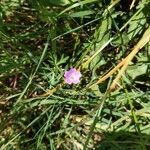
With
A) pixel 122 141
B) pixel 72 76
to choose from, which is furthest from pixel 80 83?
pixel 122 141

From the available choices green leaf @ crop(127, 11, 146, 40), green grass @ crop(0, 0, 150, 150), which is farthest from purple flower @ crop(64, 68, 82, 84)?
green leaf @ crop(127, 11, 146, 40)

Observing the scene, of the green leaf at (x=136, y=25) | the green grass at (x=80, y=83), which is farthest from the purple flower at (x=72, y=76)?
the green leaf at (x=136, y=25)

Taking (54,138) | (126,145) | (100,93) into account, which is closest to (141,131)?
(126,145)

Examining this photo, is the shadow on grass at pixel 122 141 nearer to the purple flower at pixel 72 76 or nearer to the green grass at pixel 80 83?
the green grass at pixel 80 83

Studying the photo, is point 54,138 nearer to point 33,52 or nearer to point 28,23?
point 33,52

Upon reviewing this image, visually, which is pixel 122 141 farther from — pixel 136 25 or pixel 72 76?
pixel 136 25

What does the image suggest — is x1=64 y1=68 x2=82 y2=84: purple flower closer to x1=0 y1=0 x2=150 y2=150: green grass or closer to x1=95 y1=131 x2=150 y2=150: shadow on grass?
x1=0 y1=0 x2=150 y2=150: green grass
